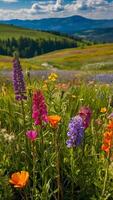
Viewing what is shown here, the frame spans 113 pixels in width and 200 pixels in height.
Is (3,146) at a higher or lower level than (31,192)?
higher

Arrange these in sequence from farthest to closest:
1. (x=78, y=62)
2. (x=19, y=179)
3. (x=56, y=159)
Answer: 1. (x=78, y=62)
2. (x=56, y=159)
3. (x=19, y=179)

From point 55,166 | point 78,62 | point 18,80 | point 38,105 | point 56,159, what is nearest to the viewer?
point 38,105

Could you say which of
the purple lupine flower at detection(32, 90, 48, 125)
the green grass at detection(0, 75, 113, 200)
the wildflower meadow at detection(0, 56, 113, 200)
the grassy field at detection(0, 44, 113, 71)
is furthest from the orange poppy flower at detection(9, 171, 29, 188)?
the grassy field at detection(0, 44, 113, 71)

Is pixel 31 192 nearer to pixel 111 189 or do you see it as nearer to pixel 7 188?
pixel 7 188

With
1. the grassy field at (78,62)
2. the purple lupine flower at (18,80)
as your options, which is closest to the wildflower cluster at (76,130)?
the purple lupine flower at (18,80)

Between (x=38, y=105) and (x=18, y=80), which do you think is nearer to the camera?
(x=38, y=105)

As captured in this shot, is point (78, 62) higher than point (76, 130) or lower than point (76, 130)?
lower

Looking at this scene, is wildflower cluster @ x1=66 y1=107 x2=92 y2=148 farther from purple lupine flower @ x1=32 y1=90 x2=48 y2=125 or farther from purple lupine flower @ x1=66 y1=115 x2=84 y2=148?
purple lupine flower @ x1=32 y1=90 x2=48 y2=125

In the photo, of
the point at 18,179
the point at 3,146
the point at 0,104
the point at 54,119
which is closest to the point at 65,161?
the point at 3,146

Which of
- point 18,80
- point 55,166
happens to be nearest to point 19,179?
point 55,166

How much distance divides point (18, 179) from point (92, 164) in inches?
55.1

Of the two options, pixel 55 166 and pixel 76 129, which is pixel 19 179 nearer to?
pixel 76 129

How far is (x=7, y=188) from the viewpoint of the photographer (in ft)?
12.1

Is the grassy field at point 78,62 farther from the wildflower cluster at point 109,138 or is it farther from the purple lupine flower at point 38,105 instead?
the wildflower cluster at point 109,138
